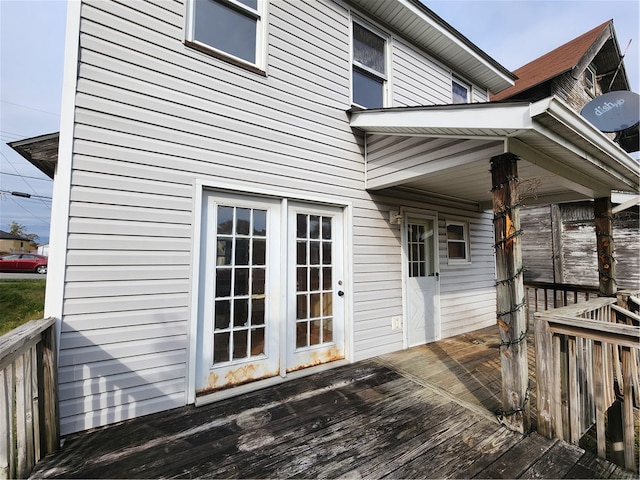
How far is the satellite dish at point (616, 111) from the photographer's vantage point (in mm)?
4461

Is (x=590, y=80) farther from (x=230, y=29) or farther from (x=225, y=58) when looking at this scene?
(x=225, y=58)

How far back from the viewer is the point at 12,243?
3247 cm

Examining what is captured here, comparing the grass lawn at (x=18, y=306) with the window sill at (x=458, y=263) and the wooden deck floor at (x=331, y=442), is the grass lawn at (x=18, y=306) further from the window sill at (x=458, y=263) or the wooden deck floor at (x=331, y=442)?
the window sill at (x=458, y=263)

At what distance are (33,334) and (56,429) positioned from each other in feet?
2.60

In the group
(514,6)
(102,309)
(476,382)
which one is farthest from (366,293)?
(514,6)

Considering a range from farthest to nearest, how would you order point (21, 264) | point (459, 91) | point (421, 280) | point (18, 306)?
1. point (21, 264)
2. point (18, 306)
3. point (459, 91)
4. point (421, 280)

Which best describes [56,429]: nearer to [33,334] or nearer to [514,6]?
[33,334]

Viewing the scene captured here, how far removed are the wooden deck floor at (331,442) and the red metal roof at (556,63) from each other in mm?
7753

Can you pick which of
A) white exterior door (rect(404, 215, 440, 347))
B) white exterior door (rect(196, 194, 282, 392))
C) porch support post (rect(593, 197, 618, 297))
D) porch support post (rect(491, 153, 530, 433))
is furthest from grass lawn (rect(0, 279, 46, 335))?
porch support post (rect(593, 197, 618, 297))

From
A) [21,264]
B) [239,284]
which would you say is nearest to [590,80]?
[239,284]

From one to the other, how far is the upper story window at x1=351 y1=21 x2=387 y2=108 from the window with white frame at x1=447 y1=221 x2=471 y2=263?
95.1 inches

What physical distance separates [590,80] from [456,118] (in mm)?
10054

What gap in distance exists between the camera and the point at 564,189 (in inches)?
155

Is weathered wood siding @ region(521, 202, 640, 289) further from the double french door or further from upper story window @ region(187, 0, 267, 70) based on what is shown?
upper story window @ region(187, 0, 267, 70)
